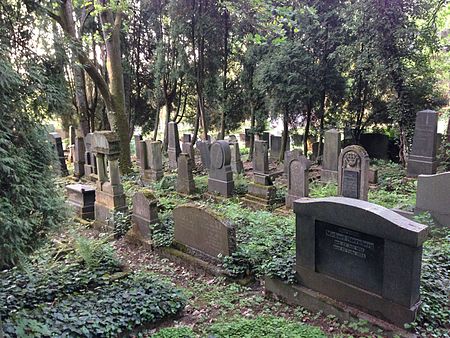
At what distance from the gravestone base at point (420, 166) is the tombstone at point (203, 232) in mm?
7660

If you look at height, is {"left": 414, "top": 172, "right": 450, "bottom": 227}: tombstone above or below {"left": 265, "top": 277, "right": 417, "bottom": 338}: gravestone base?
above

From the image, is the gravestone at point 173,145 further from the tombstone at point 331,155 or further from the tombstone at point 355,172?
the tombstone at point 355,172

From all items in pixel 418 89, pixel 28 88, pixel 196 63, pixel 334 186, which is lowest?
pixel 334 186

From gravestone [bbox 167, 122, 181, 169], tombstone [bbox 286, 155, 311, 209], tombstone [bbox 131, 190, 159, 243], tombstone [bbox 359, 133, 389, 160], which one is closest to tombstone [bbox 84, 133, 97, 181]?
gravestone [bbox 167, 122, 181, 169]

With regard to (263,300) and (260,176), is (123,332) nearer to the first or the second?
(263,300)

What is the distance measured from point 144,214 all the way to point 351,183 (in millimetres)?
4648

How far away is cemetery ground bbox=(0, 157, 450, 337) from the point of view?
160 inches

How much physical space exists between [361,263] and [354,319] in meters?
0.63

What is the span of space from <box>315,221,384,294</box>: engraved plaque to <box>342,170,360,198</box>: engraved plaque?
Answer: 4099mm

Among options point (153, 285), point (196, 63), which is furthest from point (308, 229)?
point (196, 63)

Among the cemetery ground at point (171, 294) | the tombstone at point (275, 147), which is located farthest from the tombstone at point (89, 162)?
the tombstone at point (275, 147)

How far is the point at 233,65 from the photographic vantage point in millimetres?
17469

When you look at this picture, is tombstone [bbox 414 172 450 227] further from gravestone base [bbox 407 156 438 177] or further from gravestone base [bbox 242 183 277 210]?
gravestone base [bbox 407 156 438 177]

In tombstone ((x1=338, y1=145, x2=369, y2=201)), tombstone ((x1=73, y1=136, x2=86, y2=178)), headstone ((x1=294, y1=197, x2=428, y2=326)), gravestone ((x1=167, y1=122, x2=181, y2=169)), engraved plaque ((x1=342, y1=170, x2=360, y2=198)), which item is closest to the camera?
headstone ((x1=294, y1=197, x2=428, y2=326))
